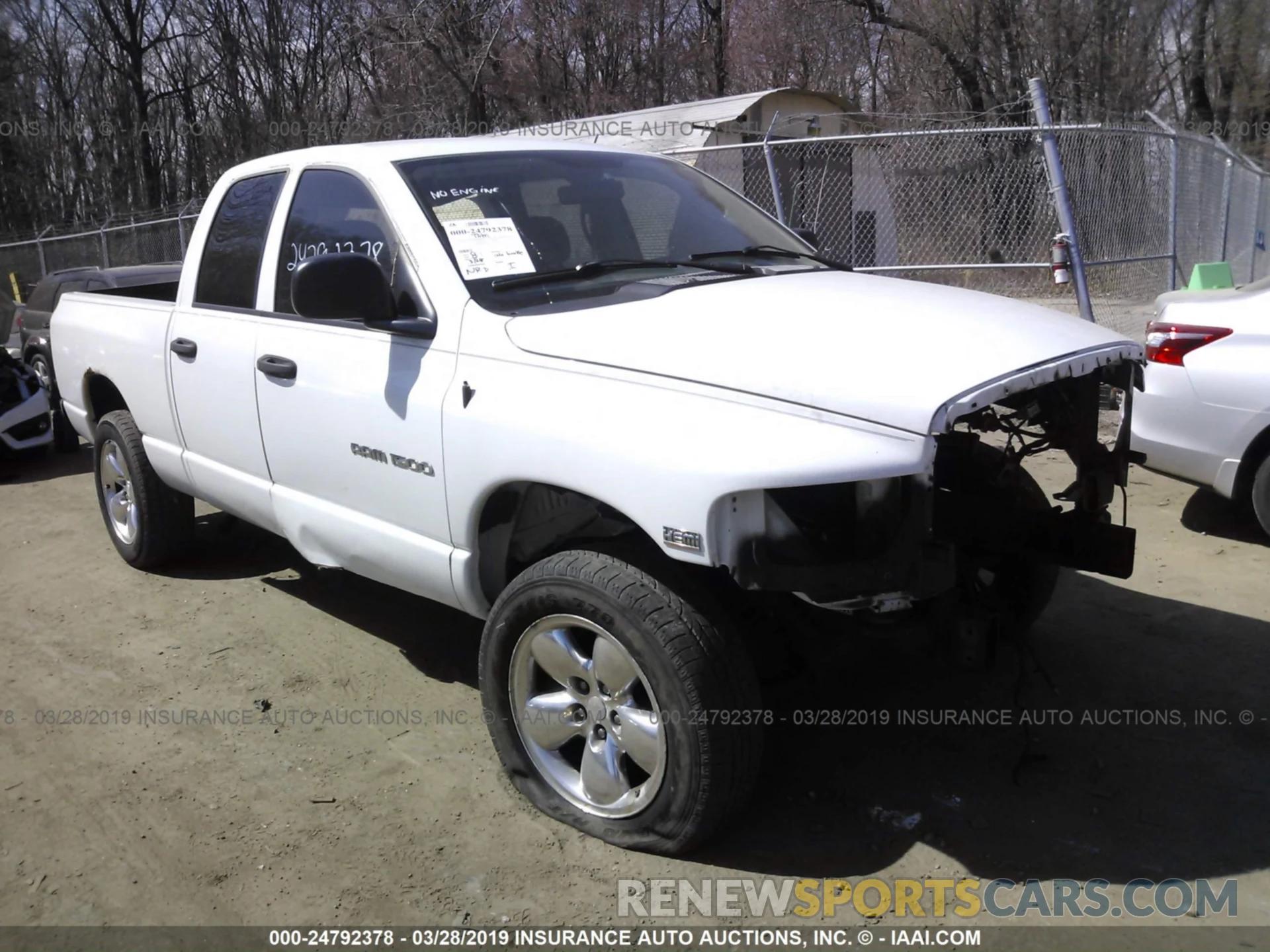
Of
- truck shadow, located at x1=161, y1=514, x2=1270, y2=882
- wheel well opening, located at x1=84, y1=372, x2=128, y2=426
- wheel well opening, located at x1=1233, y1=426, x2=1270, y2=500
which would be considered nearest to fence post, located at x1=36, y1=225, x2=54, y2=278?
wheel well opening, located at x1=84, y1=372, x2=128, y2=426

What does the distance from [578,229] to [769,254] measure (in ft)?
2.48

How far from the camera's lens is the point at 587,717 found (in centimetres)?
320

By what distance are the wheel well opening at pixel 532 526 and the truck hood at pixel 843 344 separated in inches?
16.5

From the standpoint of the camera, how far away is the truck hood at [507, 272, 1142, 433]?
2674 mm

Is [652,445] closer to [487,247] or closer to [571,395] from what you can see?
[571,395]

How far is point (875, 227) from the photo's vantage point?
12094 millimetres

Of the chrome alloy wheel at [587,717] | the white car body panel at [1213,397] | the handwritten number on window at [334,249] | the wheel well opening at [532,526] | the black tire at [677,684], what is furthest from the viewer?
the white car body panel at [1213,397]

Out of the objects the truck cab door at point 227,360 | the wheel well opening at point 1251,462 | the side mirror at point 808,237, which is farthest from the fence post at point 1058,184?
the truck cab door at point 227,360

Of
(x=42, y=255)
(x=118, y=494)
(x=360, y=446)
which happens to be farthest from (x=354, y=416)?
(x=42, y=255)

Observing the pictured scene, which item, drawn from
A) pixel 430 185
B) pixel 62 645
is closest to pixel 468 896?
pixel 430 185

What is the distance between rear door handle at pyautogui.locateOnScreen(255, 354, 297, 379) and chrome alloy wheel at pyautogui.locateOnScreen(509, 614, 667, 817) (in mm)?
1438

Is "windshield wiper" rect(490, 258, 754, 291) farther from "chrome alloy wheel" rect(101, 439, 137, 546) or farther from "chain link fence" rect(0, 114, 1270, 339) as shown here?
"chain link fence" rect(0, 114, 1270, 339)

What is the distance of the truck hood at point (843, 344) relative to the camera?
8.77 feet

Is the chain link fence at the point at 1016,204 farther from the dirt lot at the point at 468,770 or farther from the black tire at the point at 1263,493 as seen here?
the dirt lot at the point at 468,770
